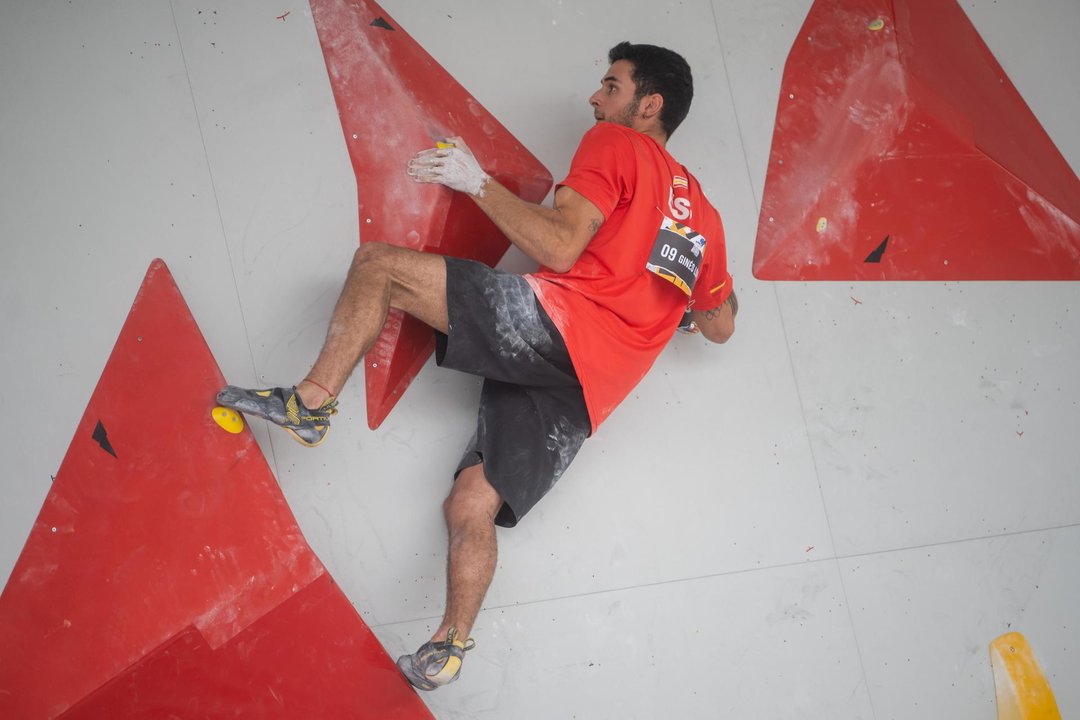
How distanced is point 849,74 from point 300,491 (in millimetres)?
2009

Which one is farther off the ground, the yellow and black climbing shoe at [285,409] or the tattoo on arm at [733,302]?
the yellow and black climbing shoe at [285,409]

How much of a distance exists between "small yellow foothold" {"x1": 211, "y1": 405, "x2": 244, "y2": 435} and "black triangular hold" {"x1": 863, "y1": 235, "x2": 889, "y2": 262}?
6.02ft

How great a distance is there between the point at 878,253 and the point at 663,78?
A: 0.92 metres

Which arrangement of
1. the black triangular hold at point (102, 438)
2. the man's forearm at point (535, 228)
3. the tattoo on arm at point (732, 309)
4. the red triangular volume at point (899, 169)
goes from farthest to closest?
the red triangular volume at point (899, 169) < the tattoo on arm at point (732, 309) < the man's forearm at point (535, 228) < the black triangular hold at point (102, 438)

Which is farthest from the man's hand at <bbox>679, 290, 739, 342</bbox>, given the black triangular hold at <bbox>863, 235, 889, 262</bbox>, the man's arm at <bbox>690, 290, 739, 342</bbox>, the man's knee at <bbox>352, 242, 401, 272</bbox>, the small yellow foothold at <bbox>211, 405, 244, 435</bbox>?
the small yellow foothold at <bbox>211, 405, 244, 435</bbox>

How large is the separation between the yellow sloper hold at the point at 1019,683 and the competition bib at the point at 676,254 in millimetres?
1404

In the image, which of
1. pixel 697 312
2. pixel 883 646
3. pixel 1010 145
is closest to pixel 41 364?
pixel 697 312

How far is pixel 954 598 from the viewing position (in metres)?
2.59

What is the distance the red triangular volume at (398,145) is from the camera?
83.4 inches

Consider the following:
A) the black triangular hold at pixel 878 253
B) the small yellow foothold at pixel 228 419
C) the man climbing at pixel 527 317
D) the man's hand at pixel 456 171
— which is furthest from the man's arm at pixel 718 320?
the small yellow foothold at pixel 228 419

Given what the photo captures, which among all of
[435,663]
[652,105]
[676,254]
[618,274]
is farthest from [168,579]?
[652,105]

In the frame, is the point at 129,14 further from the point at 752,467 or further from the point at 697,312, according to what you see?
the point at 752,467

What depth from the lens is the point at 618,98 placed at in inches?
90.7

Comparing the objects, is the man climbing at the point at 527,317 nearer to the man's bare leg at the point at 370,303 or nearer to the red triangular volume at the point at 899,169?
the man's bare leg at the point at 370,303
